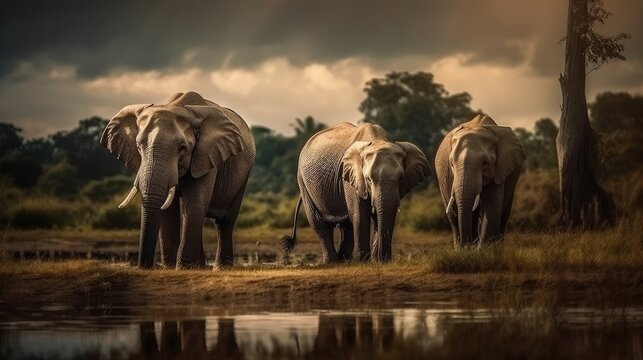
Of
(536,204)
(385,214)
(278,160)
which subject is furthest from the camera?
(278,160)

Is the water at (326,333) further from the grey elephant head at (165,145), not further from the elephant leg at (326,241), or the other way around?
the elephant leg at (326,241)

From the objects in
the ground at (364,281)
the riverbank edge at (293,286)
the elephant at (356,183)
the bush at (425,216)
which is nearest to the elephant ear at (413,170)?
the elephant at (356,183)

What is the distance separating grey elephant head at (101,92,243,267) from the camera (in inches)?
792

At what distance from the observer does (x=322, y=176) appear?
2452 cm

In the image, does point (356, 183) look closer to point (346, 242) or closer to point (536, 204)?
point (346, 242)

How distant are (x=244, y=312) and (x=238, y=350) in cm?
382

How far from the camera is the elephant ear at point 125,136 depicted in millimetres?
21750

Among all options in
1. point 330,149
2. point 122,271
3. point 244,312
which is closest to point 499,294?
point 244,312

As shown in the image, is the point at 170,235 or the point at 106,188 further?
the point at 106,188

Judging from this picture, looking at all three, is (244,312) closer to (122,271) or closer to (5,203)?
(122,271)

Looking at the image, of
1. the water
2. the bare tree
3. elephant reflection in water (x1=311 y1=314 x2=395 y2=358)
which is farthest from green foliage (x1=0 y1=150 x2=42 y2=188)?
elephant reflection in water (x1=311 y1=314 x2=395 y2=358)

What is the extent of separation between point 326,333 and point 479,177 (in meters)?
8.97

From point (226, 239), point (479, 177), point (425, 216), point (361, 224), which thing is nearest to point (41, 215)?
point (425, 216)

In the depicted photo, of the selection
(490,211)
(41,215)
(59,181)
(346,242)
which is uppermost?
(59,181)
